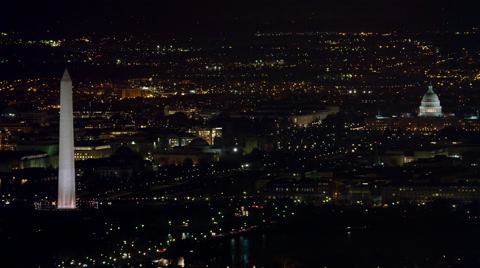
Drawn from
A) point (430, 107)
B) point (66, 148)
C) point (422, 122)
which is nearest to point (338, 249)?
point (66, 148)

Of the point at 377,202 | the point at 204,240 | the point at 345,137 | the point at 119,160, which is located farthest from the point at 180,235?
the point at 345,137

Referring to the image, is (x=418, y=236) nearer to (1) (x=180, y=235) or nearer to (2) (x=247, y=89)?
(1) (x=180, y=235)

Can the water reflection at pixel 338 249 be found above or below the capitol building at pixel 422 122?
below

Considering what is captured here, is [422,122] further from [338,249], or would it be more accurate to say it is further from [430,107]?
[338,249]

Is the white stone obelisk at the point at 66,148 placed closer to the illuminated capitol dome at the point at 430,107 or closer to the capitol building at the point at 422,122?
the capitol building at the point at 422,122

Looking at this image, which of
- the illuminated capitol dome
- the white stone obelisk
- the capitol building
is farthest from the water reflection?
the illuminated capitol dome

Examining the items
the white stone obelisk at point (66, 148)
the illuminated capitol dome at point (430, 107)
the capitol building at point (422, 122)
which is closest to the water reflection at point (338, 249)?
the white stone obelisk at point (66, 148)
